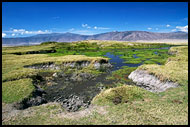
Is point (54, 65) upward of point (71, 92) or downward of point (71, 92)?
upward

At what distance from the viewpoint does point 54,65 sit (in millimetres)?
54906

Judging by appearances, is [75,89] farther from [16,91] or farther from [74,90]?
[16,91]

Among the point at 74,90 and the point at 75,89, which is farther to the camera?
the point at 75,89

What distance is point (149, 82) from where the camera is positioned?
37.1m

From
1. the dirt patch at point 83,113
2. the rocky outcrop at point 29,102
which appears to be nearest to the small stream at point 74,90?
the dirt patch at point 83,113

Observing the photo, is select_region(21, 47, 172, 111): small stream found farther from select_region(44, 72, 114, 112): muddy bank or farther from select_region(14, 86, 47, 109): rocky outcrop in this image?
select_region(14, 86, 47, 109): rocky outcrop

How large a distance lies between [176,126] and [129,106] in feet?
22.5

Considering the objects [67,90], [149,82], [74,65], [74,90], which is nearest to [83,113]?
[74,90]

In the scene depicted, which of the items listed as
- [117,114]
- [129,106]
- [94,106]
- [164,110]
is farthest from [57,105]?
[164,110]

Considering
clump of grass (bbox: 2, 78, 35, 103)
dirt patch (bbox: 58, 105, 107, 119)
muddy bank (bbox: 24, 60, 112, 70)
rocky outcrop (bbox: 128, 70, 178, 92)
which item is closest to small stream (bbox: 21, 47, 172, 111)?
dirt patch (bbox: 58, 105, 107, 119)

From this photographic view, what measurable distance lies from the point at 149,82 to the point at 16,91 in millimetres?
30955

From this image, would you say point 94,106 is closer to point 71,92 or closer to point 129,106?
point 129,106

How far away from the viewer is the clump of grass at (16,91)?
24.2 meters

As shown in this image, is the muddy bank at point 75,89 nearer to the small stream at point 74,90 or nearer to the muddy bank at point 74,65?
the small stream at point 74,90
